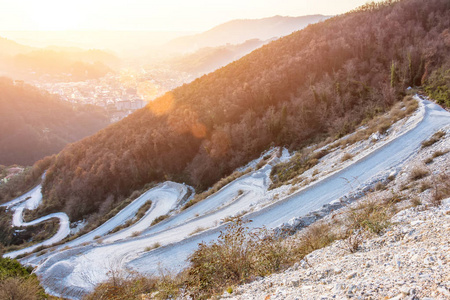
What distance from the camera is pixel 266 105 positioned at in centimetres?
3094

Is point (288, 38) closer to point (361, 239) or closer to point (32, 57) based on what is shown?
point (361, 239)

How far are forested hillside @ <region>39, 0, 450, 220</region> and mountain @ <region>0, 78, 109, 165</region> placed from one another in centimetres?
6092

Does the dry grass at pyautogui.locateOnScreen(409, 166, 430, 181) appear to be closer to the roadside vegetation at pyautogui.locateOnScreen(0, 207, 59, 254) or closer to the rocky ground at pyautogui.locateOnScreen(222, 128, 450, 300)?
the rocky ground at pyautogui.locateOnScreen(222, 128, 450, 300)

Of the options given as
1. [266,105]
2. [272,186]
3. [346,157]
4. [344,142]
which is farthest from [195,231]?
[266,105]

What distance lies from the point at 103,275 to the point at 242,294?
9.60 m

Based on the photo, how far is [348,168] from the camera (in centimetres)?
1239

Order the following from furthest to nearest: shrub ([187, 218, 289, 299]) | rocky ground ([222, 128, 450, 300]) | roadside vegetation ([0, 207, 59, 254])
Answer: roadside vegetation ([0, 207, 59, 254])
shrub ([187, 218, 289, 299])
rocky ground ([222, 128, 450, 300])

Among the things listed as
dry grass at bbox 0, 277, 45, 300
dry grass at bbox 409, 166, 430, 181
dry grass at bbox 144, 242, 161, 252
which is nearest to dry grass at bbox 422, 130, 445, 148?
dry grass at bbox 409, 166, 430, 181

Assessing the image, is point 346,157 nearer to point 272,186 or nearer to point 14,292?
point 272,186

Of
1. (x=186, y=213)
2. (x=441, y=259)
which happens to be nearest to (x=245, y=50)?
(x=186, y=213)

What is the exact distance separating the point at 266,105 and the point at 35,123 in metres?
106

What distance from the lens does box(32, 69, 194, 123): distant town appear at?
137m

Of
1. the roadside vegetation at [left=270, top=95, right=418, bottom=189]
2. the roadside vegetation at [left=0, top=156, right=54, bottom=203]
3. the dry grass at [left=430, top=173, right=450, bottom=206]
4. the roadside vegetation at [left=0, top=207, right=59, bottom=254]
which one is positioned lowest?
the roadside vegetation at [left=0, top=207, right=59, bottom=254]

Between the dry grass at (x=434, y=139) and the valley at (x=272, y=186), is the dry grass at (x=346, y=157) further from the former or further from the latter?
the dry grass at (x=434, y=139)
